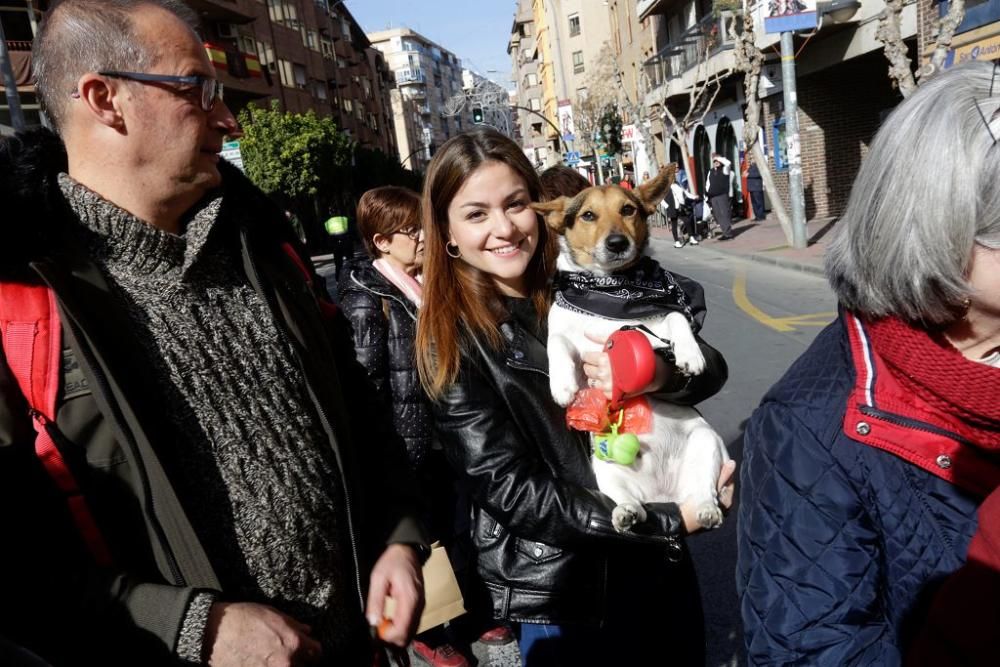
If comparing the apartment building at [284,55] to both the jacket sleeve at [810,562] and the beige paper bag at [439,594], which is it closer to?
the beige paper bag at [439,594]

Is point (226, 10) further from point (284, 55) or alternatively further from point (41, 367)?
point (41, 367)

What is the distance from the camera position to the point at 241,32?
37375 mm

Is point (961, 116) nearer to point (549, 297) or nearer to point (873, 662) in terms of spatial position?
point (873, 662)

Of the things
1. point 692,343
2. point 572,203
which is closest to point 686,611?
point 692,343

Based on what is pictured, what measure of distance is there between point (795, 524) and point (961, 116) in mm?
807

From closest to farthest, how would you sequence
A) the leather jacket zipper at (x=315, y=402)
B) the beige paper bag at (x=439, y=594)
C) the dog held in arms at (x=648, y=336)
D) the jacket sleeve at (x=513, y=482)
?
the leather jacket zipper at (x=315, y=402), the beige paper bag at (x=439, y=594), the jacket sleeve at (x=513, y=482), the dog held in arms at (x=648, y=336)

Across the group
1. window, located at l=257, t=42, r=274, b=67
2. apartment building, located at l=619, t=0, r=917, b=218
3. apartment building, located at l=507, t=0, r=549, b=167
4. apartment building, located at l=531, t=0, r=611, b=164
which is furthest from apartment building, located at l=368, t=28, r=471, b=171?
apartment building, located at l=619, t=0, r=917, b=218

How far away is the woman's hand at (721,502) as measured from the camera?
2.22 meters

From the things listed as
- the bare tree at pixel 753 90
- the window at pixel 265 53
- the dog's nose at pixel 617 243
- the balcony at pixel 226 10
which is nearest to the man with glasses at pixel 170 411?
the dog's nose at pixel 617 243

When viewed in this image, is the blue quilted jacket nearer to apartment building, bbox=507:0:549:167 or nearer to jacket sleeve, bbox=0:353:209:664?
jacket sleeve, bbox=0:353:209:664

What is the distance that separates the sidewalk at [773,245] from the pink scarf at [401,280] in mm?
9047

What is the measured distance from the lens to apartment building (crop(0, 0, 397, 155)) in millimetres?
24359

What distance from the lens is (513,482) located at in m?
2.00

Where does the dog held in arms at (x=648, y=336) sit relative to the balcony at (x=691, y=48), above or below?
below
